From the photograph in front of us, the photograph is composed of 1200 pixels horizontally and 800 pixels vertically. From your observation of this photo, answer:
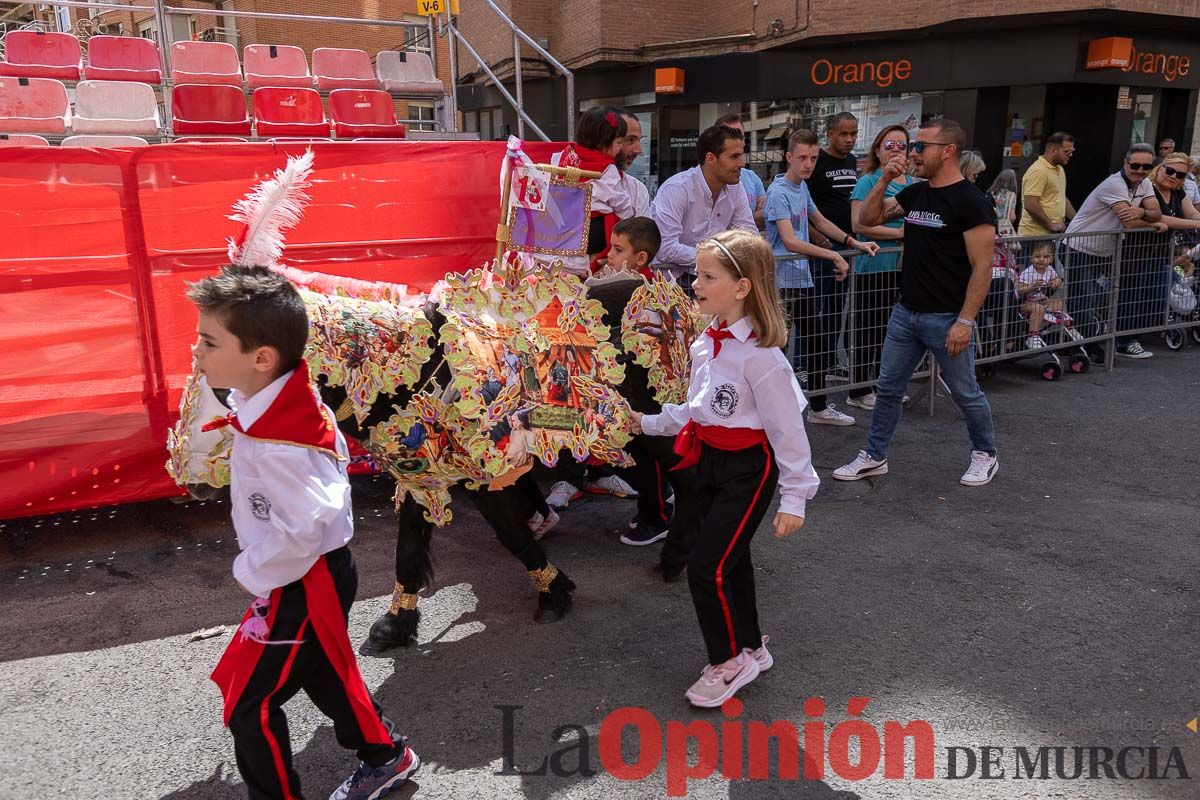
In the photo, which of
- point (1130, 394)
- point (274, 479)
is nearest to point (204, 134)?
point (274, 479)

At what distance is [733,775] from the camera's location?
2752 mm

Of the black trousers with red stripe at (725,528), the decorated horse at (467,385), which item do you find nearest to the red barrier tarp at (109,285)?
the decorated horse at (467,385)

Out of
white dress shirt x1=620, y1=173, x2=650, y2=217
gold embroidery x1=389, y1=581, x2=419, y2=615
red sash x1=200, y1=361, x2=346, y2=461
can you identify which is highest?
white dress shirt x1=620, y1=173, x2=650, y2=217

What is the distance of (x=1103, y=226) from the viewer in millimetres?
7953

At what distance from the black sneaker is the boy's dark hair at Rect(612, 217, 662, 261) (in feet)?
4.82

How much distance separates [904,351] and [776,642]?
7.84ft

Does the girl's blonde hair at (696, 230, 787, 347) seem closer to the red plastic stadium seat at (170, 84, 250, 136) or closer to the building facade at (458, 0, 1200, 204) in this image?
the red plastic stadium seat at (170, 84, 250, 136)

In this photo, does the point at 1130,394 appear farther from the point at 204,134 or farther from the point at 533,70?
the point at 533,70

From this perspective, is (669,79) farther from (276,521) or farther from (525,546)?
(276,521)

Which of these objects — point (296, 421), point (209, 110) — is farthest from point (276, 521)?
point (209, 110)

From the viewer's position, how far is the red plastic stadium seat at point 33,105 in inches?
296

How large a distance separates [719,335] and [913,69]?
43.2ft

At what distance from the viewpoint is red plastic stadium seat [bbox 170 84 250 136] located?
805 cm

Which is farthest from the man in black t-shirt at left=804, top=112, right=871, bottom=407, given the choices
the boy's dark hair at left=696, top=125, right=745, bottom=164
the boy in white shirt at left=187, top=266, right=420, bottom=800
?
the boy in white shirt at left=187, top=266, right=420, bottom=800
